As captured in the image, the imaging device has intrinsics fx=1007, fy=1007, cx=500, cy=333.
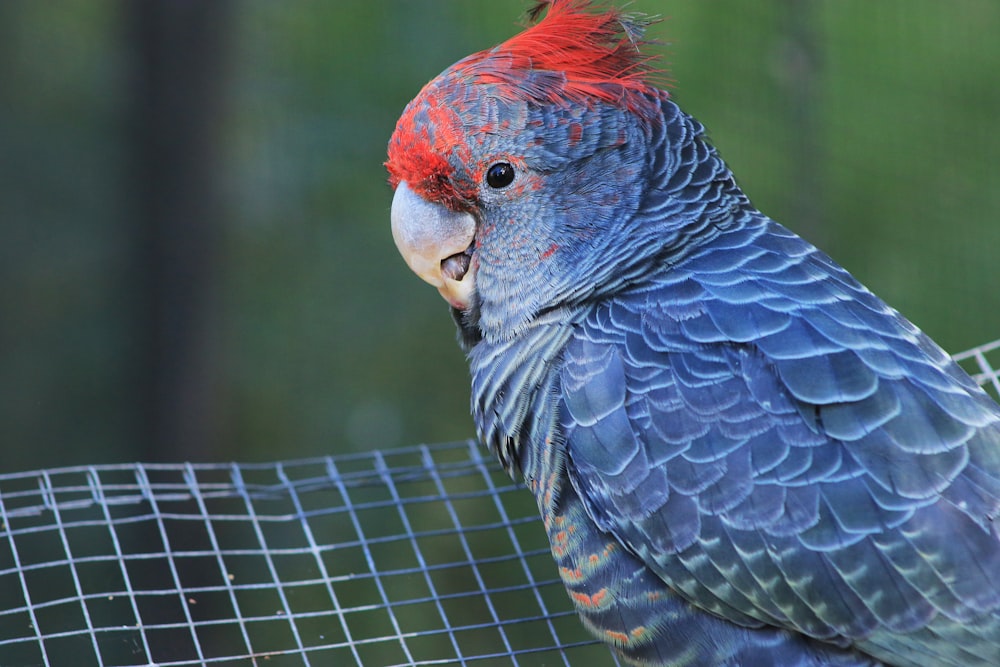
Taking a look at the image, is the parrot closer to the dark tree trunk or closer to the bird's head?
the bird's head

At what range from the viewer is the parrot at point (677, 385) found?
2.22 m

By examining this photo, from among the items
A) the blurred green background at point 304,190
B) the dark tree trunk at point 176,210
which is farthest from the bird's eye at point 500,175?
the dark tree trunk at point 176,210

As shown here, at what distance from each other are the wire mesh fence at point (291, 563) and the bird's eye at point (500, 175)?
3.48 feet

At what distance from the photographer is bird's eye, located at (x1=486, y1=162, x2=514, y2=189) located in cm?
262

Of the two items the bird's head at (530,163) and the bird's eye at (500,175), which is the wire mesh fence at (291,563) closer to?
the bird's head at (530,163)

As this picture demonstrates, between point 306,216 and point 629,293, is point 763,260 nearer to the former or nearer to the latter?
point 629,293

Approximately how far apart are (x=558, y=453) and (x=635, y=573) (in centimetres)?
34

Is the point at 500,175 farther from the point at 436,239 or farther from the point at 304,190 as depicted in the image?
the point at 304,190

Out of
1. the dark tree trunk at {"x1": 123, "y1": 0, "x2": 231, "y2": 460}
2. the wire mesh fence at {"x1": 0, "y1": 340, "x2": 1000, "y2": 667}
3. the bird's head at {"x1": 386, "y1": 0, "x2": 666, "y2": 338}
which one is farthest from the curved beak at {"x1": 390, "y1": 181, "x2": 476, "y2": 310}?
the dark tree trunk at {"x1": 123, "y1": 0, "x2": 231, "y2": 460}

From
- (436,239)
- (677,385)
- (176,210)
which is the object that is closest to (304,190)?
(176,210)

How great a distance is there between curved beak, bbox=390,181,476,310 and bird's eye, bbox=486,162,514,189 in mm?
126

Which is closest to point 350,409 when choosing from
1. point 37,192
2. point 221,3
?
point 37,192

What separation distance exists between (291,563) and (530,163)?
2971mm

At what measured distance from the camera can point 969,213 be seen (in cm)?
577
